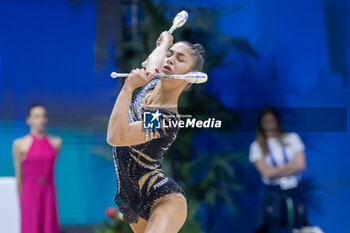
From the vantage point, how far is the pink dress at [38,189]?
433cm

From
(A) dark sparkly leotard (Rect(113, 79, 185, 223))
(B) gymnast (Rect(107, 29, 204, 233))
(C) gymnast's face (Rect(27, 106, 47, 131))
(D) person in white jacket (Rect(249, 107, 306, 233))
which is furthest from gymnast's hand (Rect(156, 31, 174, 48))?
(C) gymnast's face (Rect(27, 106, 47, 131))

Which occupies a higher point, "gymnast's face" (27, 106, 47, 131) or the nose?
the nose

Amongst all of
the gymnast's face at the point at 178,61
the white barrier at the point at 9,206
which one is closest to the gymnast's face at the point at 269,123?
the gymnast's face at the point at 178,61

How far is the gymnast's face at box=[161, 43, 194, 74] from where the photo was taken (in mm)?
3059

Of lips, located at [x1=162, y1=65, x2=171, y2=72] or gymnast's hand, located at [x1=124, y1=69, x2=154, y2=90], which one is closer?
gymnast's hand, located at [x1=124, y1=69, x2=154, y2=90]

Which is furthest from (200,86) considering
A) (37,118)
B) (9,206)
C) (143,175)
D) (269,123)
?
(9,206)

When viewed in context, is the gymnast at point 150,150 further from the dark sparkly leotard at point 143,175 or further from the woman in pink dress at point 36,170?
the woman in pink dress at point 36,170

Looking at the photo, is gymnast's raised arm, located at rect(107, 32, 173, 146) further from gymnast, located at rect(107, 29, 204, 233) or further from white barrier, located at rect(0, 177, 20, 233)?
white barrier, located at rect(0, 177, 20, 233)

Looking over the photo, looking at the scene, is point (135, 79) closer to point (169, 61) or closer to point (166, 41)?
point (169, 61)

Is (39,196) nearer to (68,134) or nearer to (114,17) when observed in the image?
(68,134)

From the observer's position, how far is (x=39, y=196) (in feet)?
14.3

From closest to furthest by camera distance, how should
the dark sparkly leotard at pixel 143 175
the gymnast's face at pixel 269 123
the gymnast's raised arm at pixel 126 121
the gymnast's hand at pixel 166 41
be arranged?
1. the gymnast's raised arm at pixel 126 121
2. the dark sparkly leotard at pixel 143 175
3. the gymnast's hand at pixel 166 41
4. the gymnast's face at pixel 269 123

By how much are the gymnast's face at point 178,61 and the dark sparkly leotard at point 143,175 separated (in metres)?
0.23

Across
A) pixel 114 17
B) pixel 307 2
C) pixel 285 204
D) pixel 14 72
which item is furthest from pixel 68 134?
pixel 307 2
